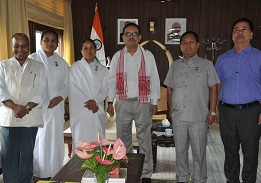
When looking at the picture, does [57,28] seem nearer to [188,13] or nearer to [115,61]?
[188,13]

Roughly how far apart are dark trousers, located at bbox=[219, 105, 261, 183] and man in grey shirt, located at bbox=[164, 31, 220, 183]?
6.1 inches

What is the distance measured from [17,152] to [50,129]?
381mm

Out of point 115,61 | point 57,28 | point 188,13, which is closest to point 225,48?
point 188,13

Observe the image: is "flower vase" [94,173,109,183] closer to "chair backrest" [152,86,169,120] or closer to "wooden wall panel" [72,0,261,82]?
"chair backrest" [152,86,169,120]

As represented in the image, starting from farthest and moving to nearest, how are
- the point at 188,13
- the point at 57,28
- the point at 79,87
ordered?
the point at 188,13
the point at 57,28
the point at 79,87

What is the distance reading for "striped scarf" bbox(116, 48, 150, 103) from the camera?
2783mm

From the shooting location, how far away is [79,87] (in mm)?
3002

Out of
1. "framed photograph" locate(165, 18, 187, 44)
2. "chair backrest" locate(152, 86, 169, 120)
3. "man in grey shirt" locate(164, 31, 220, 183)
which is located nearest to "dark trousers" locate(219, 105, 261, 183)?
"man in grey shirt" locate(164, 31, 220, 183)

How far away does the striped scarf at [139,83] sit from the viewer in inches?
110

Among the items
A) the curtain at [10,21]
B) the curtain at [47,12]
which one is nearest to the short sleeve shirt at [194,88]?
the curtain at [10,21]

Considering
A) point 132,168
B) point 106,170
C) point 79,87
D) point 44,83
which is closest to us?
point 106,170

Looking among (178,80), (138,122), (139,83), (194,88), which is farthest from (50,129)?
(194,88)

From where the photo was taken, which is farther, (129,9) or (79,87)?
(129,9)

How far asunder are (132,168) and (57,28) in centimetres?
456
